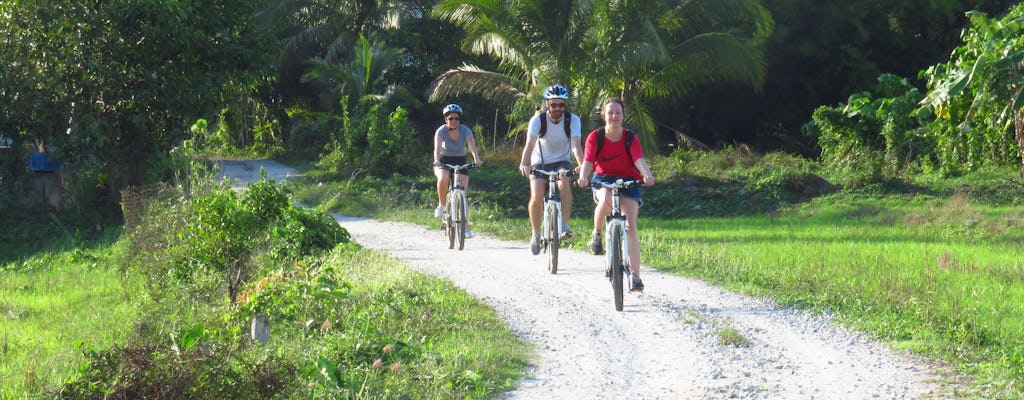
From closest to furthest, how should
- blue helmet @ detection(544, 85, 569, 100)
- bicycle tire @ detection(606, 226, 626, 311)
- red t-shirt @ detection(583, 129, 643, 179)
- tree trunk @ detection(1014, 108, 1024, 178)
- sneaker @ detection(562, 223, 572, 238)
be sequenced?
bicycle tire @ detection(606, 226, 626, 311) → red t-shirt @ detection(583, 129, 643, 179) → blue helmet @ detection(544, 85, 569, 100) → sneaker @ detection(562, 223, 572, 238) → tree trunk @ detection(1014, 108, 1024, 178)

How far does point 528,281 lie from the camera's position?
9.94 m

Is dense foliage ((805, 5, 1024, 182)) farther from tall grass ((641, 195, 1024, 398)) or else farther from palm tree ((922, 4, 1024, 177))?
tall grass ((641, 195, 1024, 398))

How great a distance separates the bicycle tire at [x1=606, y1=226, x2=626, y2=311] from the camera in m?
8.11

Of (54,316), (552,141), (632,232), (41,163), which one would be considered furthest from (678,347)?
(41,163)

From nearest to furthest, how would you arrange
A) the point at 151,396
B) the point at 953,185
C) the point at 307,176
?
the point at 151,396, the point at 953,185, the point at 307,176

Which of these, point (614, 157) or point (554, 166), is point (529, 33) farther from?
point (614, 157)

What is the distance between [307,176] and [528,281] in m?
17.6

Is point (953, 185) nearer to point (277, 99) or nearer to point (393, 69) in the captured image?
point (393, 69)

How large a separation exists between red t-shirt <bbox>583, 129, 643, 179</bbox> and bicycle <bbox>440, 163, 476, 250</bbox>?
159 inches

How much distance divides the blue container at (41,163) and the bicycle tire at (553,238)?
14.2m

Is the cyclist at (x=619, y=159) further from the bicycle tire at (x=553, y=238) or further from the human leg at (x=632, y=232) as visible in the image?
the bicycle tire at (x=553, y=238)

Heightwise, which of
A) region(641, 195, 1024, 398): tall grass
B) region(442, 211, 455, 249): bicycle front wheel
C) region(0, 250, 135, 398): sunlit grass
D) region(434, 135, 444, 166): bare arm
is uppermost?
region(434, 135, 444, 166): bare arm

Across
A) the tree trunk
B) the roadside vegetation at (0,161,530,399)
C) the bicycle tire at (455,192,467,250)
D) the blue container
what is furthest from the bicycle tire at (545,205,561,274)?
the blue container

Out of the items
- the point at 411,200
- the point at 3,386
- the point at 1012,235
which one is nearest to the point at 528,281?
the point at 3,386
